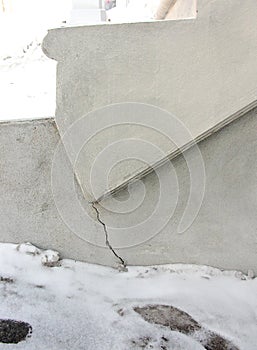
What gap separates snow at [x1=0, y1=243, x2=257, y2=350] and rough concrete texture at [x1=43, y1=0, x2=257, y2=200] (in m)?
0.61

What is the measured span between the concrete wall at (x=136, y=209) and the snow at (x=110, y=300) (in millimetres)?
75

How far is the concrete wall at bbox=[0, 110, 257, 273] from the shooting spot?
1.98 m

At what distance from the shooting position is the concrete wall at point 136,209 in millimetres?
1981

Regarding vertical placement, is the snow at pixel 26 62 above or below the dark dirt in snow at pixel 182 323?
above

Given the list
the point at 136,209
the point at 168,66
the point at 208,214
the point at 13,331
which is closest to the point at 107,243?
the point at 136,209

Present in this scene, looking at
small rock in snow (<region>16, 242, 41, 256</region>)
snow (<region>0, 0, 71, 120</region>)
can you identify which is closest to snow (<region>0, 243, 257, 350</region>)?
small rock in snow (<region>16, 242, 41, 256</region>)

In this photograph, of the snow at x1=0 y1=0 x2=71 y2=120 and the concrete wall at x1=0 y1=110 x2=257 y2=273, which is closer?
the concrete wall at x1=0 y1=110 x2=257 y2=273

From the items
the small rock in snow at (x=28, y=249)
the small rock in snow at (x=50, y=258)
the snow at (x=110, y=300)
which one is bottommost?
the snow at (x=110, y=300)

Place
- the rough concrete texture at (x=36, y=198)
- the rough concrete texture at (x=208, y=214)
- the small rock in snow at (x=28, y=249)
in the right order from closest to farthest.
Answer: the rough concrete texture at (x=208, y=214)
the rough concrete texture at (x=36, y=198)
the small rock in snow at (x=28, y=249)

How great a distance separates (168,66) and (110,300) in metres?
1.15

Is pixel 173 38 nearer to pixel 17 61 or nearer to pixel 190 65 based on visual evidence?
pixel 190 65

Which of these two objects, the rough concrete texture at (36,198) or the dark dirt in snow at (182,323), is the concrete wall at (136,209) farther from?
the dark dirt in snow at (182,323)

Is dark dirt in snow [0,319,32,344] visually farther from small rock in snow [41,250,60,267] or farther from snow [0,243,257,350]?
small rock in snow [41,250,60,267]

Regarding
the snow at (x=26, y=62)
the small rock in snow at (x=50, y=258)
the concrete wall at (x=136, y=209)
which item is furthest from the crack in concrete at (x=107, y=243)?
the snow at (x=26, y=62)
